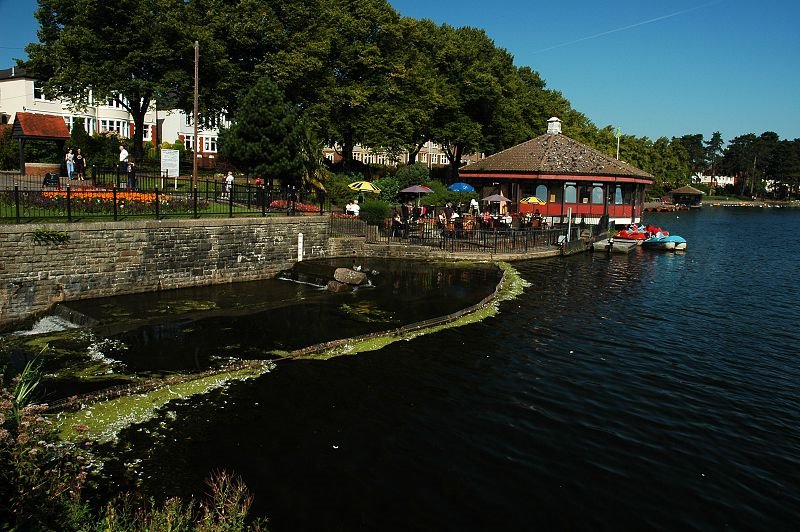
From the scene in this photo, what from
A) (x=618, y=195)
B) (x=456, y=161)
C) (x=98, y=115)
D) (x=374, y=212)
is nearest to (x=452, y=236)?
(x=374, y=212)

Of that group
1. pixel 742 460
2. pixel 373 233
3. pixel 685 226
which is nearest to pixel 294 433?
pixel 742 460

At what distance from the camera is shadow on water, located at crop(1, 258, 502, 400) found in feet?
48.9

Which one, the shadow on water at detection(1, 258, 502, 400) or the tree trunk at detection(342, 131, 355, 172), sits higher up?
the tree trunk at detection(342, 131, 355, 172)

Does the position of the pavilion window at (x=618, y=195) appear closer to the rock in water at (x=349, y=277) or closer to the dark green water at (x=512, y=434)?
the dark green water at (x=512, y=434)

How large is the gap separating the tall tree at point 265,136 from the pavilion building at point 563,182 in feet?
68.2

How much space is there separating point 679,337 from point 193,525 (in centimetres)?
1660

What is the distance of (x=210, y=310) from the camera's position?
67.9 ft

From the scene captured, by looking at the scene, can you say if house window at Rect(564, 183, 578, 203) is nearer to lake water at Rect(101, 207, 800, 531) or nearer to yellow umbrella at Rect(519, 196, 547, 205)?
yellow umbrella at Rect(519, 196, 547, 205)

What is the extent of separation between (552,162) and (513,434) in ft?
135

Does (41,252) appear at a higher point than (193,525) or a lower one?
higher

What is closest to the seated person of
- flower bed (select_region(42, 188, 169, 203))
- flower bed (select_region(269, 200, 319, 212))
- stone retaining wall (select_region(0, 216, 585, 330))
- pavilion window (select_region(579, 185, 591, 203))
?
flower bed (select_region(269, 200, 319, 212))

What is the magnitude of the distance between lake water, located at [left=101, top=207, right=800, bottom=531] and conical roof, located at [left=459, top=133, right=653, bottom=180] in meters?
30.5

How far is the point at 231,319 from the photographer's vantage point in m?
19.5

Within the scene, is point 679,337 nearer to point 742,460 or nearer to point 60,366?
point 742,460
